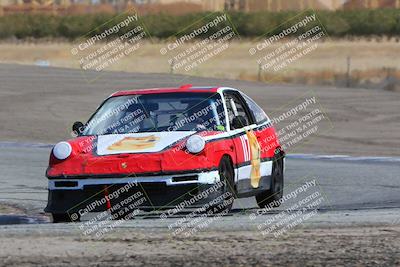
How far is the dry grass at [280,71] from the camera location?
142 ft

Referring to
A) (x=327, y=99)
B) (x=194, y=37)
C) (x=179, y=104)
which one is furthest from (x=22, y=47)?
(x=179, y=104)

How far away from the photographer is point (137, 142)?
1252 centimetres

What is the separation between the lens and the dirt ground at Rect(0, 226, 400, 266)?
860 cm

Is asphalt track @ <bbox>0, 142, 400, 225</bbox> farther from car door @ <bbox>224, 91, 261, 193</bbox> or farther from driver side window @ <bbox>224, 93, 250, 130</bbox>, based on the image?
driver side window @ <bbox>224, 93, 250, 130</bbox>

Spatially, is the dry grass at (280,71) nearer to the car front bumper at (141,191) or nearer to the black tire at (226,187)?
the black tire at (226,187)

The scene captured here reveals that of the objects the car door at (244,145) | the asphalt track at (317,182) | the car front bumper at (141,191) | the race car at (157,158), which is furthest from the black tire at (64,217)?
the car door at (244,145)

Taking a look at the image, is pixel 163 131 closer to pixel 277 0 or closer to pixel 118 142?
pixel 118 142

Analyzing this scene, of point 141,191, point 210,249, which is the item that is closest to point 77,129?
point 141,191

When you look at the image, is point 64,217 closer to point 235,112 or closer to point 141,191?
point 141,191

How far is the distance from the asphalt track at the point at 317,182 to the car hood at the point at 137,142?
83cm

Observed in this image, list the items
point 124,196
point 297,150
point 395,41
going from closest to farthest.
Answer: point 124,196, point 297,150, point 395,41

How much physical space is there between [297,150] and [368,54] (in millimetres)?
23003

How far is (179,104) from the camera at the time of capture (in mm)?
13719

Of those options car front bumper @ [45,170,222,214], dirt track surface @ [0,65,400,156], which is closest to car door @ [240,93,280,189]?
car front bumper @ [45,170,222,214]
